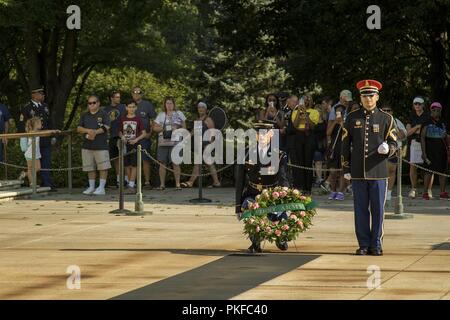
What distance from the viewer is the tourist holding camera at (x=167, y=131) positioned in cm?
2630

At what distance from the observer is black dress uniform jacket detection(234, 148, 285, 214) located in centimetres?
1591

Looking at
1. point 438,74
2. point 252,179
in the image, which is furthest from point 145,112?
point 252,179

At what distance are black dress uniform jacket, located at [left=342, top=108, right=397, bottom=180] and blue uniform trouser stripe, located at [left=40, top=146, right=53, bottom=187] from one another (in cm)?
1165

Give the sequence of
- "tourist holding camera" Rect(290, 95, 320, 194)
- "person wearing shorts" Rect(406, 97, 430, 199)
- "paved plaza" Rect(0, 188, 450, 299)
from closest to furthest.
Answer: "paved plaza" Rect(0, 188, 450, 299), "person wearing shorts" Rect(406, 97, 430, 199), "tourist holding camera" Rect(290, 95, 320, 194)

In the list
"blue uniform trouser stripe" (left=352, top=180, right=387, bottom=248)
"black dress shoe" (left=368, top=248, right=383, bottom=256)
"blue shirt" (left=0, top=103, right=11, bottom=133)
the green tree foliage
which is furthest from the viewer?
the green tree foliage

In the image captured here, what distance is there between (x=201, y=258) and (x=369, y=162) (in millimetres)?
2295

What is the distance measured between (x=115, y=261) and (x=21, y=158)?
13847 millimetres

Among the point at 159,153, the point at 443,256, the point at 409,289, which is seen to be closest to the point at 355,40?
the point at 159,153

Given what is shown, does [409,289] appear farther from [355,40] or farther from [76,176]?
[355,40]

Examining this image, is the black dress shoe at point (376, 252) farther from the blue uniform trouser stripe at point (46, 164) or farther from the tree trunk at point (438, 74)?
the tree trunk at point (438, 74)

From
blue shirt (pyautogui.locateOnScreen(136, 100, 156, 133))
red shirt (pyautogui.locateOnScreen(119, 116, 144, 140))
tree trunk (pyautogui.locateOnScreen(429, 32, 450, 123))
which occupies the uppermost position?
tree trunk (pyautogui.locateOnScreen(429, 32, 450, 123))

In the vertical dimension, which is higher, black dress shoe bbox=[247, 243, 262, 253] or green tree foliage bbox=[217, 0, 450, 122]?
A: green tree foliage bbox=[217, 0, 450, 122]

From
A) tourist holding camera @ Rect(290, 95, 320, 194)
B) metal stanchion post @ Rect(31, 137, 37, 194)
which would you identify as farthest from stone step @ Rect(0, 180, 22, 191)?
tourist holding camera @ Rect(290, 95, 320, 194)

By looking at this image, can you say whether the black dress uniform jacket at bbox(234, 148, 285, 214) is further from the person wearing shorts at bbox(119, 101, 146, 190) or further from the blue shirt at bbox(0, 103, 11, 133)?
the blue shirt at bbox(0, 103, 11, 133)
